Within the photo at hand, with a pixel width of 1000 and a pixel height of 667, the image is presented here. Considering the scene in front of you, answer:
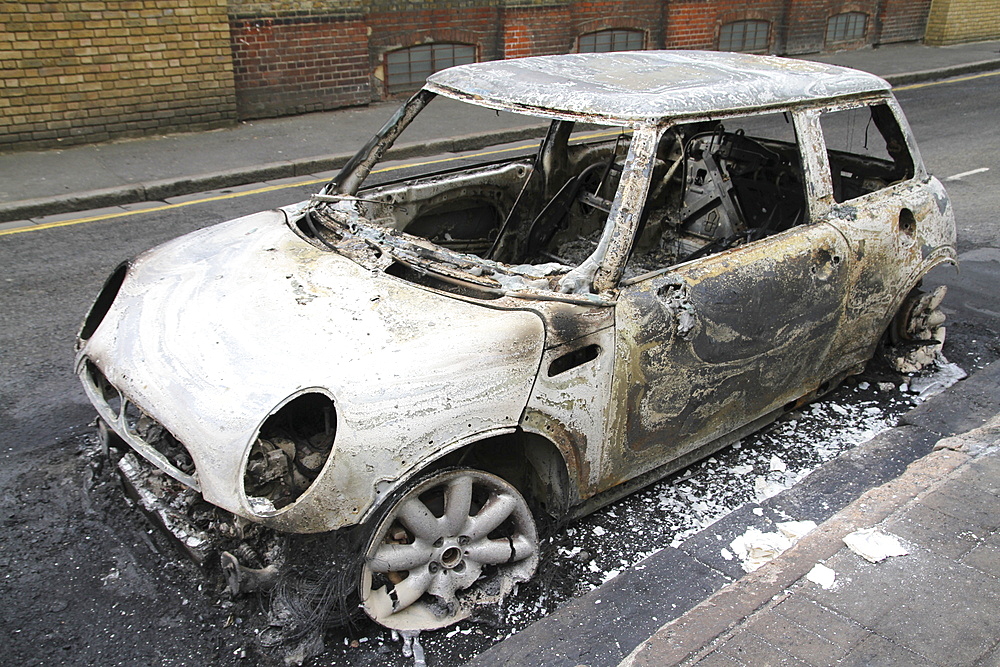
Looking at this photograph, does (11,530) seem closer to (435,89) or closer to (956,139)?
(435,89)

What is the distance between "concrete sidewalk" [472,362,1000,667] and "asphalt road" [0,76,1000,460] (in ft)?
8.13

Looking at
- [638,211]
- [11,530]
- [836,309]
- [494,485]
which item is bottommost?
[11,530]

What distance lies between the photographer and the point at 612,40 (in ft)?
45.2

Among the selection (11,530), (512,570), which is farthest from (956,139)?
(11,530)

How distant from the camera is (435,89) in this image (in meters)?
4.05

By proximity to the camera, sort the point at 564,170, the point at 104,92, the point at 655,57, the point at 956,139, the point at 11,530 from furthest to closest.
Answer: the point at 956,139 → the point at 104,92 → the point at 564,170 → the point at 655,57 → the point at 11,530

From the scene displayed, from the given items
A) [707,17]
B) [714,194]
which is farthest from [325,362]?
[707,17]

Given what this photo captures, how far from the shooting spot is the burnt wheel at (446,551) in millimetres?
2906

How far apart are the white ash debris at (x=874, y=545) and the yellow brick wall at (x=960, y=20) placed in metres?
18.1

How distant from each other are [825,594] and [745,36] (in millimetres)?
14461

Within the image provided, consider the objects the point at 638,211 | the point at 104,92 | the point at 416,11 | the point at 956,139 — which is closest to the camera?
the point at 638,211

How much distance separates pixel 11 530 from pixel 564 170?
10.9 ft

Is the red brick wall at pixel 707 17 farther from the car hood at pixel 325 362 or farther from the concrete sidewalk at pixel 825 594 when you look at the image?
the car hood at pixel 325 362

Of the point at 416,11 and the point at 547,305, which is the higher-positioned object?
the point at 416,11
